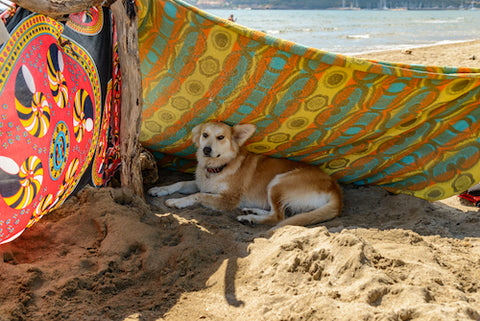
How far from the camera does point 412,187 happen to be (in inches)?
161

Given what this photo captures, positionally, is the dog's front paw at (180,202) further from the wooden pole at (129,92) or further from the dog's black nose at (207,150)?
the dog's black nose at (207,150)

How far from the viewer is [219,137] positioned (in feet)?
12.9

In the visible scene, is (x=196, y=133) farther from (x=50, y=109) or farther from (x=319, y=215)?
(x=50, y=109)

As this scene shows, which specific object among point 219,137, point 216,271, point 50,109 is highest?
point 50,109

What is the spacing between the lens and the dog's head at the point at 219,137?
3920 millimetres

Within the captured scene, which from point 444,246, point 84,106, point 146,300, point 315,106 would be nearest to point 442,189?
point 444,246

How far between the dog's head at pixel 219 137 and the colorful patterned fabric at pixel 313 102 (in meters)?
0.08

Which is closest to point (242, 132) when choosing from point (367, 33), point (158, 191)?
point (158, 191)

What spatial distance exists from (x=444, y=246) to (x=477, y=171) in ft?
4.18

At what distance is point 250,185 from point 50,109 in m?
2.28

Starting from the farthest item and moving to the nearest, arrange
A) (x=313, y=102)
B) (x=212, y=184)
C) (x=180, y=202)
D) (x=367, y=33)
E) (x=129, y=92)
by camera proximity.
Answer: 1. (x=367, y=33)
2. (x=212, y=184)
3. (x=180, y=202)
4. (x=313, y=102)
5. (x=129, y=92)

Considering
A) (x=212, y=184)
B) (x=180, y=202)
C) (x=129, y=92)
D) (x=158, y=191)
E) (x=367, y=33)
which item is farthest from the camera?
(x=367, y=33)

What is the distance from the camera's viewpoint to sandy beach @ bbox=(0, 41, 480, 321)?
6.39 feet

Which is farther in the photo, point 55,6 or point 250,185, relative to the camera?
point 250,185
